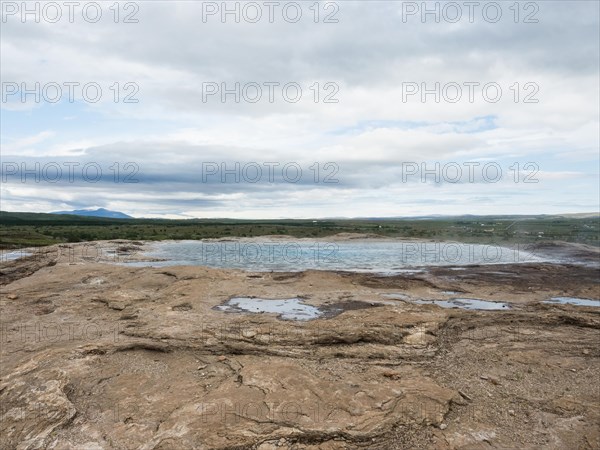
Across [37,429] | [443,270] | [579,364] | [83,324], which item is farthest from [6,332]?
[443,270]

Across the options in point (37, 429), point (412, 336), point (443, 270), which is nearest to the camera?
point (37, 429)

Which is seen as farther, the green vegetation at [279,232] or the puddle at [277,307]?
the green vegetation at [279,232]

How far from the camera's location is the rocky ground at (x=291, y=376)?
6.82 metres

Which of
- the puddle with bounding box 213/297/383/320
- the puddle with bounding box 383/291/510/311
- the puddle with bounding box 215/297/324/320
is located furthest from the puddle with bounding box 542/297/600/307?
the puddle with bounding box 215/297/324/320

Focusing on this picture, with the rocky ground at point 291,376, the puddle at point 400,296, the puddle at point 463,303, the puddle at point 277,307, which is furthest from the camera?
the puddle at point 400,296

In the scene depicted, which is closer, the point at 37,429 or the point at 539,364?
the point at 37,429

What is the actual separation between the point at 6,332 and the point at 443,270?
2303 centimetres

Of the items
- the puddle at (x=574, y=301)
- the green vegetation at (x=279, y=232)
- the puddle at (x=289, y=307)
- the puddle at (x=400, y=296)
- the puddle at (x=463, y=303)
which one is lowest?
the puddle at (x=574, y=301)

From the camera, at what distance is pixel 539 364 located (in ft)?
31.8

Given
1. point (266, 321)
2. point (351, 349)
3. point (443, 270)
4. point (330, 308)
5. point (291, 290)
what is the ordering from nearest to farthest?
point (351, 349)
point (266, 321)
point (330, 308)
point (291, 290)
point (443, 270)

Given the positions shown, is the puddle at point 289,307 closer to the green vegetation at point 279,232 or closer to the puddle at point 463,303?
the puddle at point 463,303

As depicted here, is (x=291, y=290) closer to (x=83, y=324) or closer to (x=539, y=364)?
(x=83, y=324)

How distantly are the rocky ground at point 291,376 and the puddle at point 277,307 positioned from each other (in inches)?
23.2

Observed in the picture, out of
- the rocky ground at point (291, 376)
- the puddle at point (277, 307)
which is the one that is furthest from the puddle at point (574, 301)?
the puddle at point (277, 307)
